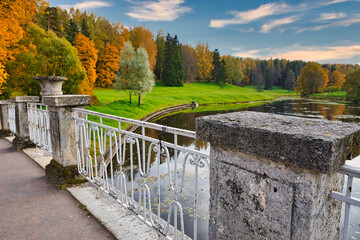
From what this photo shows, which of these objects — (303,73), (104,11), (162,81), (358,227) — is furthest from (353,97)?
(104,11)

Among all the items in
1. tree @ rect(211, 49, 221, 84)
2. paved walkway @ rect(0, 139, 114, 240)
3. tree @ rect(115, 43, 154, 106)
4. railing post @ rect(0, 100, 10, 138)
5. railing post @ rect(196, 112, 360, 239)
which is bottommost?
paved walkway @ rect(0, 139, 114, 240)

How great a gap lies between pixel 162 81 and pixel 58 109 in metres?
56.0

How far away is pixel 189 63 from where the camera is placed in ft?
244

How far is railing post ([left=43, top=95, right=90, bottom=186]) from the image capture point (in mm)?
4035

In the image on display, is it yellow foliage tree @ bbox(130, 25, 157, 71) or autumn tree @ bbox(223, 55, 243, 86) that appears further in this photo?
autumn tree @ bbox(223, 55, 243, 86)

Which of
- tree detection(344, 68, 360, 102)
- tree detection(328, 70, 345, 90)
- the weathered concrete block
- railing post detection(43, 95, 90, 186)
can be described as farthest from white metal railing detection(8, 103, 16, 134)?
tree detection(328, 70, 345, 90)

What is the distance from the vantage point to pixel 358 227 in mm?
5773

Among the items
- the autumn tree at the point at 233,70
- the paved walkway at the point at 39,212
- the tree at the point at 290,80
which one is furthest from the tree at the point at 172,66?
the paved walkway at the point at 39,212

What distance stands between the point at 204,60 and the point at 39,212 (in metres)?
75.5

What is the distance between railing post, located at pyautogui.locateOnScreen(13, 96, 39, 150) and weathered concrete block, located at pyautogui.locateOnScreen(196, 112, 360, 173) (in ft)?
22.1

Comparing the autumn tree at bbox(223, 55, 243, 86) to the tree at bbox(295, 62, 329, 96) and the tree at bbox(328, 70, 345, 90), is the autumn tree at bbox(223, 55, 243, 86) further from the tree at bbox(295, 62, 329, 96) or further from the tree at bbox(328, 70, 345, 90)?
the tree at bbox(328, 70, 345, 90)

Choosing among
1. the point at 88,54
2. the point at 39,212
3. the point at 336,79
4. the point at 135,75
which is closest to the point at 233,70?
the point at 336,79

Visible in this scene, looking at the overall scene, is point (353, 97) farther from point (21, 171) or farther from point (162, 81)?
point (21, 171)

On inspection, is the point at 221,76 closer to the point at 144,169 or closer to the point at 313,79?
the point at 313,79
